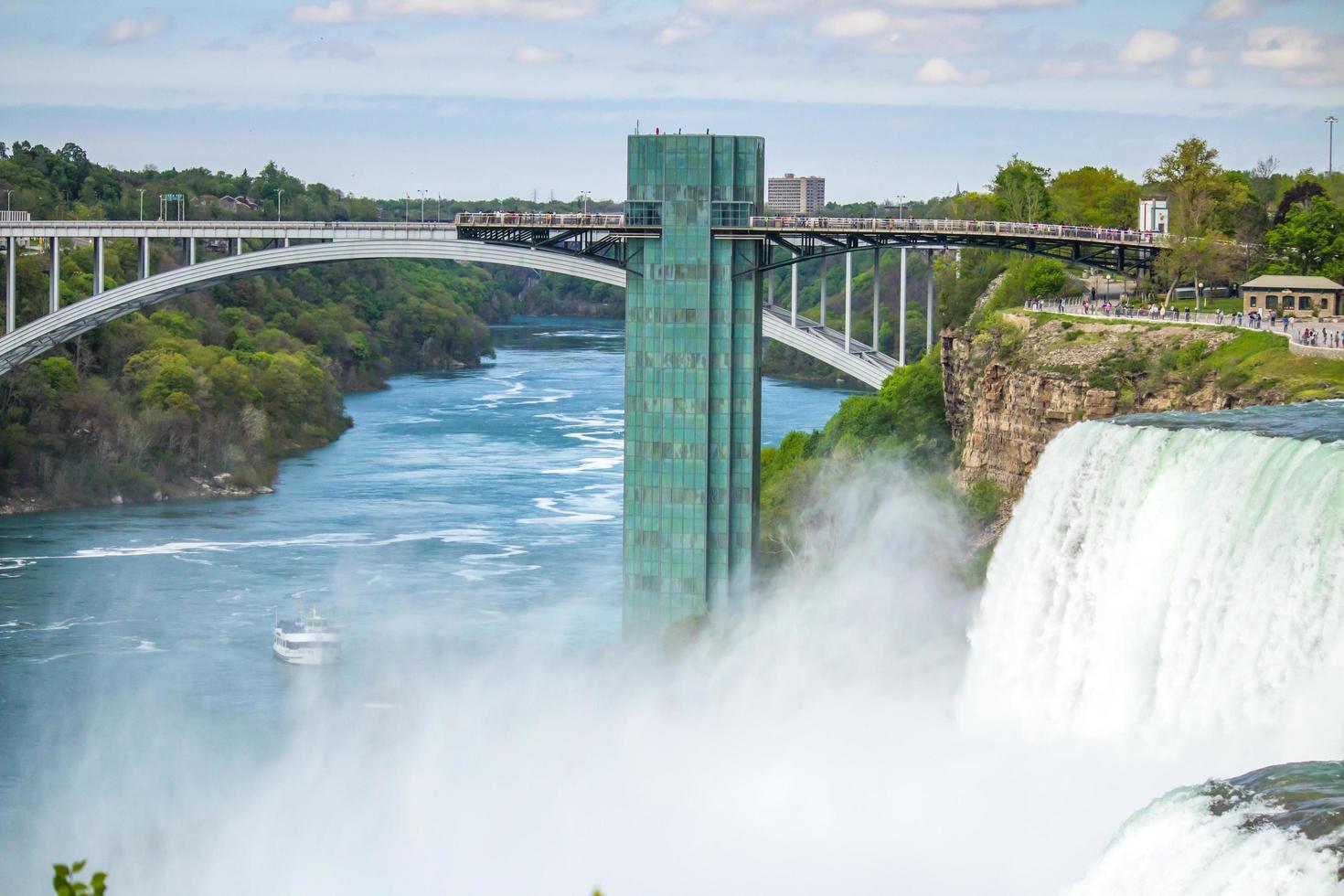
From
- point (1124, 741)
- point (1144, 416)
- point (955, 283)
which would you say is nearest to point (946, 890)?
point (1124, 741)

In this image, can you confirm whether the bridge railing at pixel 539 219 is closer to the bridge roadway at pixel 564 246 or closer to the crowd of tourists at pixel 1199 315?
the bridge roadway at pixel 564 246

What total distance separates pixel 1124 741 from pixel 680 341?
13.0 metres

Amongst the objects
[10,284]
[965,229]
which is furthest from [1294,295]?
[10,284]

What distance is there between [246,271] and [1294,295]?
78.4ft

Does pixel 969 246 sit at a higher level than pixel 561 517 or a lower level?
higher

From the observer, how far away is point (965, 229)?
35344 millimetres

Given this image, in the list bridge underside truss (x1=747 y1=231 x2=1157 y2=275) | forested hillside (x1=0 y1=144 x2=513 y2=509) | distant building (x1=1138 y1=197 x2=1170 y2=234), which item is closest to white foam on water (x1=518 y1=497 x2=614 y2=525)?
forested hillside (x1=0 y1=144 x2=513 y2=509)

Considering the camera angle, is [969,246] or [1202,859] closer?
[1202,859]

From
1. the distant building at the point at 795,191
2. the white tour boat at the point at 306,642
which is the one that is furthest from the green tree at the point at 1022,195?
the distant building at the point at 795,191

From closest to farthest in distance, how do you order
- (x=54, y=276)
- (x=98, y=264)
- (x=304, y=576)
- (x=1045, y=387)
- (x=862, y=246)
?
1. (x=1045, y=387)
2. (x=862, y=246)
3. (x=304, y=576)
4. (x=54, y=276)
5. (x=98, y=264)

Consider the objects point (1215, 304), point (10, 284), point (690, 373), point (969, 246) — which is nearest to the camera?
point (690, 373)

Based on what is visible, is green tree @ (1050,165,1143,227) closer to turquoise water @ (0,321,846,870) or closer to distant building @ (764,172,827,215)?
turquoise water @ (0,321,846,870)

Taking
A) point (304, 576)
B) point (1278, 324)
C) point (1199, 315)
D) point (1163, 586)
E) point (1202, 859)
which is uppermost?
point (1199, 315)

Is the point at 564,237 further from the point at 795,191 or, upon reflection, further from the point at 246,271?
the point at 795,191
